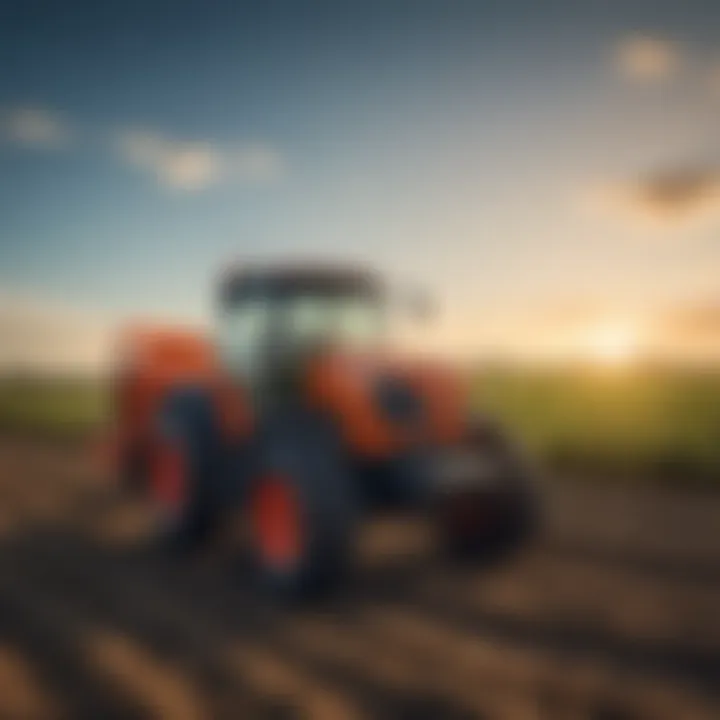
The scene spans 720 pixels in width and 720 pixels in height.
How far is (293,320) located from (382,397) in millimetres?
279

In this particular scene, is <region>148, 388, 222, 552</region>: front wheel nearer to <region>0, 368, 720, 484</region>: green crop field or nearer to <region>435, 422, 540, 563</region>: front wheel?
<region>0, 368, 720, 484</region>: green crop field

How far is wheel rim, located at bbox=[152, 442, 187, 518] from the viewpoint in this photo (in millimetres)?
2793

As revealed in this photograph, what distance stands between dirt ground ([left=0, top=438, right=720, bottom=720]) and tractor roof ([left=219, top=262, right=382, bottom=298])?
0.72 meters

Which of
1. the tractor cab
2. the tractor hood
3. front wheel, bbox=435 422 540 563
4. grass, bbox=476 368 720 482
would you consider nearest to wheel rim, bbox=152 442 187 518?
the tractor cab

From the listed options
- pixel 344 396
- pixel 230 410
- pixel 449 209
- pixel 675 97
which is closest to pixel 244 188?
pixel 449 209

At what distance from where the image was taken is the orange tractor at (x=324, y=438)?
2336 millimetres

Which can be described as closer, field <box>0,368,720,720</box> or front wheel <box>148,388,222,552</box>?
field <box>0,368,720,720</box>

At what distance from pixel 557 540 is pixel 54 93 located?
1755 millimetres

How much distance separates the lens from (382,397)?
2.42 metres

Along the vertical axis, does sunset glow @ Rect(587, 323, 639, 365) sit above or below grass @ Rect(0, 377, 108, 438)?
above

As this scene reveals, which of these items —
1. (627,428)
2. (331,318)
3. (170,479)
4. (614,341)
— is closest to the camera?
(614,341)

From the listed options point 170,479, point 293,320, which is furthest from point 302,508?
point 170,479

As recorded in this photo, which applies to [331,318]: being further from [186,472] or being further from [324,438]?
[186,472]

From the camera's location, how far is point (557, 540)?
2863 mm
